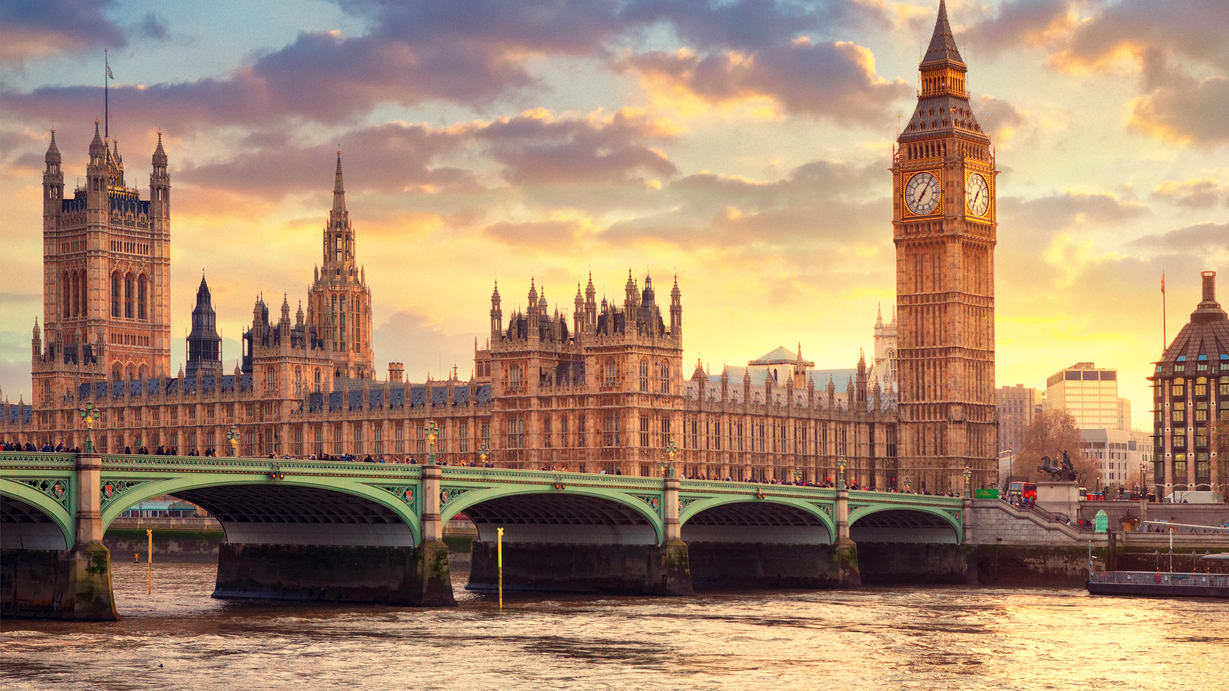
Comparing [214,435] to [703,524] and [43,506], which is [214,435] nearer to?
[703,524]

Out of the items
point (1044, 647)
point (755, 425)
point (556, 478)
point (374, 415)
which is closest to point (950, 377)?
point (755, 425)

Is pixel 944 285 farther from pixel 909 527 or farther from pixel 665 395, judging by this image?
pixel 909 527

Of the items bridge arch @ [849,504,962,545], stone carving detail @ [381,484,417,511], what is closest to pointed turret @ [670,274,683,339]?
bridge arch @ [849,504,962,545]

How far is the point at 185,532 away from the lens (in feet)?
454

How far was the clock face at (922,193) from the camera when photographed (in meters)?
150

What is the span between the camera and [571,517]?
9375 cm

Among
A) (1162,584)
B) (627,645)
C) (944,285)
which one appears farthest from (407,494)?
(944,285)

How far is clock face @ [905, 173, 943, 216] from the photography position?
150 m

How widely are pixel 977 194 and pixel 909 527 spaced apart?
4522cm

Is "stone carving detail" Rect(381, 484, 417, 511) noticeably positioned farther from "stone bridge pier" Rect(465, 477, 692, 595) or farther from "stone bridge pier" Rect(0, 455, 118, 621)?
"stone bridge pier" Rect(0, 455, 118, 621)

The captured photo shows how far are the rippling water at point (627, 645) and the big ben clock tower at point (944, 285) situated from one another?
61.2 m

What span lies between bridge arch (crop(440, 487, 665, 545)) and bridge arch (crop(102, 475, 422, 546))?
5.53 metres

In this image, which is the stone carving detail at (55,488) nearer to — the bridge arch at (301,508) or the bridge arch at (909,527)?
the bridge arch at (301,508)

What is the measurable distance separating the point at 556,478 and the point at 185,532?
196ft
